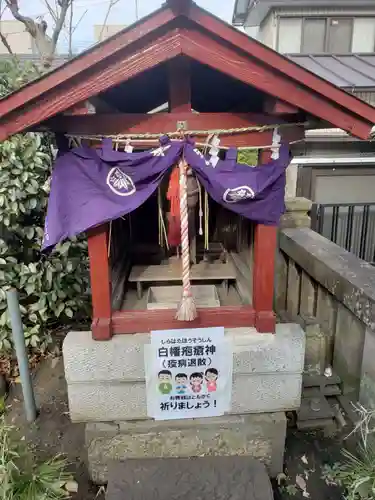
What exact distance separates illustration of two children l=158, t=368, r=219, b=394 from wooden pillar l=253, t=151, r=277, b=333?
60 centimetres

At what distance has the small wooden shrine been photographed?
2705mm

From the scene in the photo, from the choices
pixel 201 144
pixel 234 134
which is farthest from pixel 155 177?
pixel 234 134

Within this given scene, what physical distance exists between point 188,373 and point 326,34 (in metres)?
11.0

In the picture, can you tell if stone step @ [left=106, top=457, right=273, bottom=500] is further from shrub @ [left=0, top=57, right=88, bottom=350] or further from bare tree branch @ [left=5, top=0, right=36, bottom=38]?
bare tree branch @ [left=5, top=0, right=36, bottom=38]

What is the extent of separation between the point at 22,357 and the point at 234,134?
3.30 meters

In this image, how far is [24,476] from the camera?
3.20m

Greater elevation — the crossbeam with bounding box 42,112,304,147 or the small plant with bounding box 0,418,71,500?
the crossbeam with bounding box 42,112,304,147

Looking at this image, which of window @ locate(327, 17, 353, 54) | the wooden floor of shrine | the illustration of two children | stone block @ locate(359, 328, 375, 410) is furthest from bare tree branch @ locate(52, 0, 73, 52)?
stone block @ locate(359, 328, 375, 410)

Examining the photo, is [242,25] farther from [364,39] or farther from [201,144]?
[201,144]

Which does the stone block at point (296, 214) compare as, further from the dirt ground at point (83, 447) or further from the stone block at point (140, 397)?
the stone block at point (140, 397)

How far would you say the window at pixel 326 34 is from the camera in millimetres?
10914

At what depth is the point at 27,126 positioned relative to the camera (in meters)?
2.82

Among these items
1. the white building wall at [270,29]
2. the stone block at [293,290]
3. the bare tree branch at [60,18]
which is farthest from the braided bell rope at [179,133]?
the white building wall at [270,29]

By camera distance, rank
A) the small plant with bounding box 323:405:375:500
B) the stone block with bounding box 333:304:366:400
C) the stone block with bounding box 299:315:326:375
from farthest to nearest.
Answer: the stone block with bounding box 299:315:326:375 < the stone block with bounding box 333:304:366:400 < the small plant with bounding box 323:405:375:500
